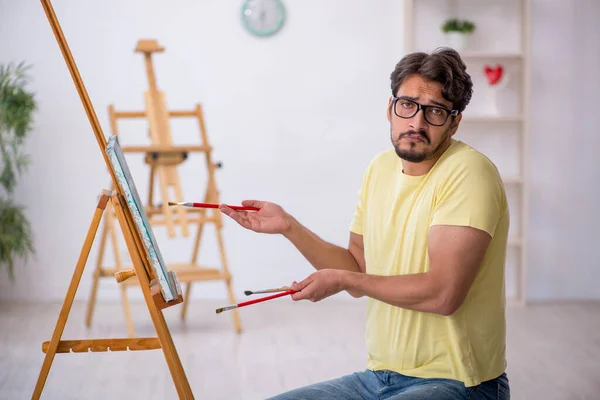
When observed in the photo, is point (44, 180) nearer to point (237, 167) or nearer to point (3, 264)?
point (3, 264)

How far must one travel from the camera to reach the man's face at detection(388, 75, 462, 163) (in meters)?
2.03

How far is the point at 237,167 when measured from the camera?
218 inches

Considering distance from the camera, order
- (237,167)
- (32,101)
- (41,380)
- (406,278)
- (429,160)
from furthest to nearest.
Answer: (237,167), (32,101), (41,380), (429,160), (406,278)

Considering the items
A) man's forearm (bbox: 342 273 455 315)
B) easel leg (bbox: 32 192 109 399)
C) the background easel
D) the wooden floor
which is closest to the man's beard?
man's forearm (bbox: 342 273 455 315)

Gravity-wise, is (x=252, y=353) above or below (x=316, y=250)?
below

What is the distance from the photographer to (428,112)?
2045mm

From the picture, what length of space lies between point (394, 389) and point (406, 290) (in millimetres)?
259

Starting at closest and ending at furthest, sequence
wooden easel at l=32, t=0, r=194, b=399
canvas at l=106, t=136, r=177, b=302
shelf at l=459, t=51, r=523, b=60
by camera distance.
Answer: canvas at l=106, t=136, r=177, b=302, wooden easel at l=32, t=0, r=194, b=399, shelf at l=459, t=51, r=523, b=60

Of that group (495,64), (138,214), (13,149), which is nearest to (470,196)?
(138,214)

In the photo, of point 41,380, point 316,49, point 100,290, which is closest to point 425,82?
point 41,380

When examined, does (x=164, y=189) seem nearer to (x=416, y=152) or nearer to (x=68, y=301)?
(x=68, y=301)

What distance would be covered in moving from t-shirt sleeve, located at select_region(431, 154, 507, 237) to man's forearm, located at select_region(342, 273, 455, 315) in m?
0.15

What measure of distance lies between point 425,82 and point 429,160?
0.19 metres

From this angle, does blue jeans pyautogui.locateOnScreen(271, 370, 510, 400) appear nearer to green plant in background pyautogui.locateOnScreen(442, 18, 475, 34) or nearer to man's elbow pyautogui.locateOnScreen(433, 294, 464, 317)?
man's elbow pyautogui.locateOnScreen(433, 294, 464, 317)
